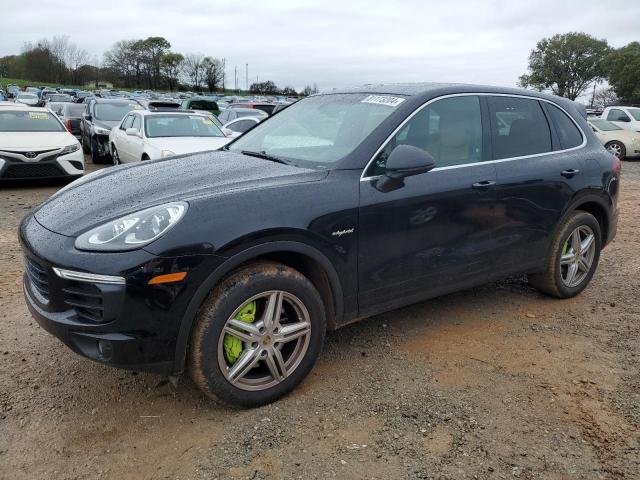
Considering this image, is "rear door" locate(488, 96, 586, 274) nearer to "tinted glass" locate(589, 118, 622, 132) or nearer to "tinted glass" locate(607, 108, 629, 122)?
"tinted glass" locate(589, 118, 622, 132)

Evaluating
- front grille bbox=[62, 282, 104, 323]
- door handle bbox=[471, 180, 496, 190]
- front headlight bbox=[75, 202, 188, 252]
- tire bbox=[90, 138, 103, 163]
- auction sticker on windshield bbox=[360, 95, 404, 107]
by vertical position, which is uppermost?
auction sticker on windshield bbox=[360, 95, 404, 107]

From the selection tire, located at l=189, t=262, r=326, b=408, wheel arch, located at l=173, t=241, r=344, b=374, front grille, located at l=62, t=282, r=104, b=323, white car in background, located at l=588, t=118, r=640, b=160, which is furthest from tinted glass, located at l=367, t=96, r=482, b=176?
white car in background, located at l=588, t=118, r=640, b=160

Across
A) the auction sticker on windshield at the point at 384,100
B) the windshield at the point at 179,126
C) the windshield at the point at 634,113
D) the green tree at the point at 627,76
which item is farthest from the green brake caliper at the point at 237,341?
the green tree at the point at 627,76

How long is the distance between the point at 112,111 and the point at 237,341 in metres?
13.0

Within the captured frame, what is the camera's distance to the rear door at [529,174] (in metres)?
3.90

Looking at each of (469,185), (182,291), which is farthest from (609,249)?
(182,291)

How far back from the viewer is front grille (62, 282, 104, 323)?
2.50 metres

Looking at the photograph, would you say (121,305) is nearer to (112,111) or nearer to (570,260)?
(570,260)

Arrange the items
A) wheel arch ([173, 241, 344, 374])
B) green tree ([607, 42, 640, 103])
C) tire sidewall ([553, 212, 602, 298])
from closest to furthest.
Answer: wheel arch ([173, 241, 344, 374])
tire sidewall ([553, 212, 602, 298])
green tree ([607, 42, 640, 103])

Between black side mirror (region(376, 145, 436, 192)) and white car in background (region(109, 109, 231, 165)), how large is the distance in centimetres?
602

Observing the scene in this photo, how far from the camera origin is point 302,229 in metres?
2.88

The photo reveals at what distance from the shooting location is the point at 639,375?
3.40 m

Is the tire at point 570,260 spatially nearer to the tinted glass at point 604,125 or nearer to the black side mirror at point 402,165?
the black side mirror at point 402,165

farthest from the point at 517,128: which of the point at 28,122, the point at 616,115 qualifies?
the point at 616,115
